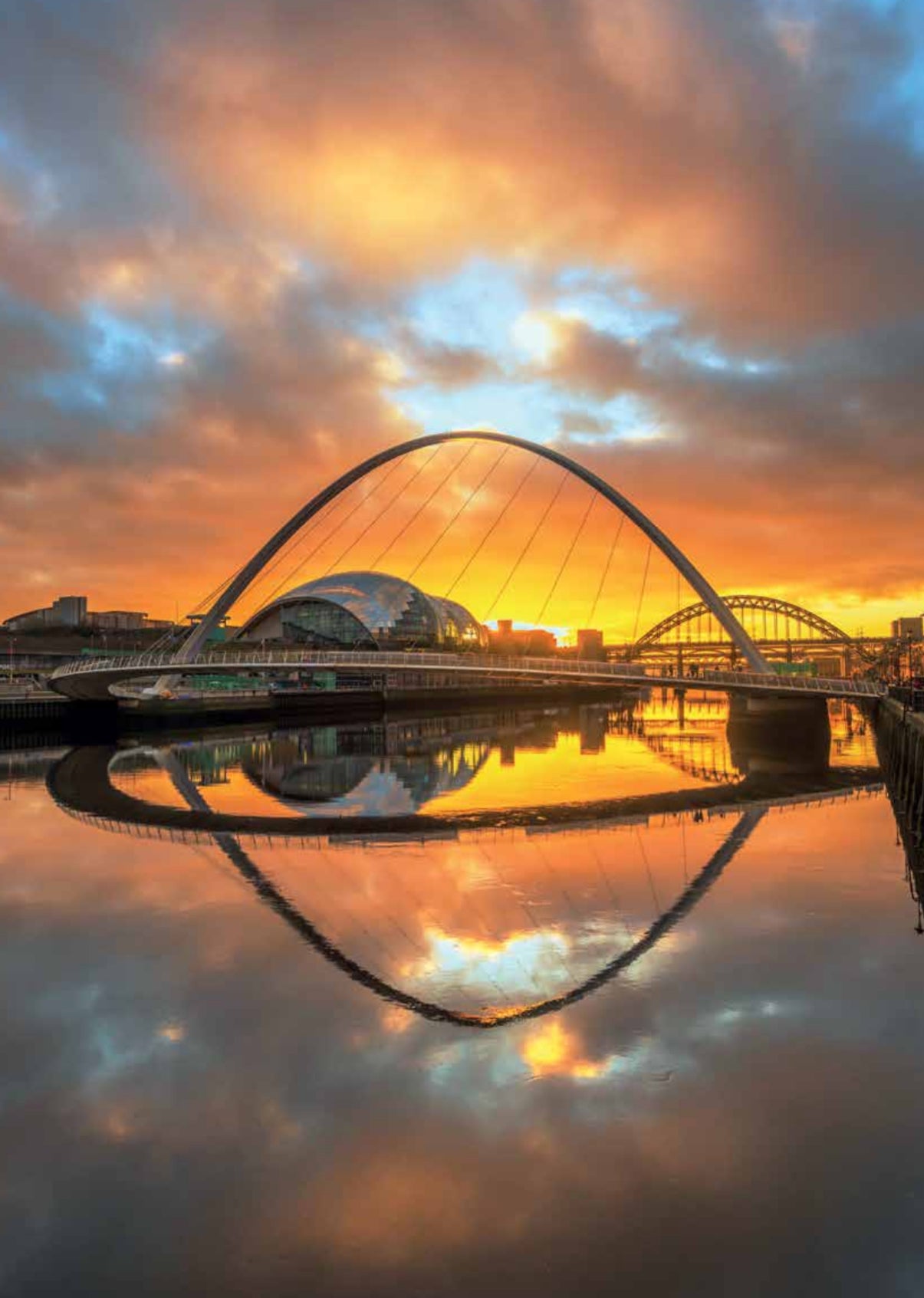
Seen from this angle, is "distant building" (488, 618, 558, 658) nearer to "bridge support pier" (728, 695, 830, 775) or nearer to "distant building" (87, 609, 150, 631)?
"distant building" (87, 609, 150, 631)

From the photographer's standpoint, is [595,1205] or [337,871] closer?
[595,1205]

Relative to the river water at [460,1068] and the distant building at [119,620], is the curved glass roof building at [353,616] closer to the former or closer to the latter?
the distant building at [119,620]

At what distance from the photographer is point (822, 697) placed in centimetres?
4612

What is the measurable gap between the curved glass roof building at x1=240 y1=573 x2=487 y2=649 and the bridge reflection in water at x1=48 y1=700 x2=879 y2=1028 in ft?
198

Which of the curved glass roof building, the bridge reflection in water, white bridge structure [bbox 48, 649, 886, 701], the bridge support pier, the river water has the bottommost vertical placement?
the river water

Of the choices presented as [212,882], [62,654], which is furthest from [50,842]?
[62,654]

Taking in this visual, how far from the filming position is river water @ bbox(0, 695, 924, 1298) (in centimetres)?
595

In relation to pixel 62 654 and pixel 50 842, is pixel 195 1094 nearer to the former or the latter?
pixel 50 842

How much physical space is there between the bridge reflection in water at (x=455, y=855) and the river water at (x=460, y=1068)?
Result: 0.34ft

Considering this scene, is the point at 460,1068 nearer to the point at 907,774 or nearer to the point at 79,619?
the point at 907,774

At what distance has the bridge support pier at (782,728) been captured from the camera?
44.8m

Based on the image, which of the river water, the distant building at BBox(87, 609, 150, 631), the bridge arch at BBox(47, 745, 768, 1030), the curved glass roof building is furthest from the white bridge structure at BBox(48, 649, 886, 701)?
the distant building at BBox(87, 609, 150, 631)

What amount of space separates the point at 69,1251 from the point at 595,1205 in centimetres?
356

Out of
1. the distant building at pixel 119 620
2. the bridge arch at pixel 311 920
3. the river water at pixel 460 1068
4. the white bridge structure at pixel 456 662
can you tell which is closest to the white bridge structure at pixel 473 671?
the white bridge structure at pixel 456 662
